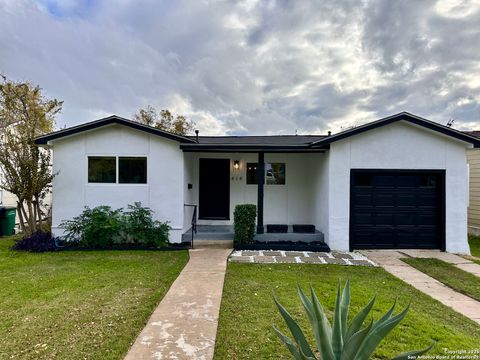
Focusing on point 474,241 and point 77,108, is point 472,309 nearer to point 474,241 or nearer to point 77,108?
point 474,241

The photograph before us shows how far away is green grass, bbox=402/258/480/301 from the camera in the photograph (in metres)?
5.36

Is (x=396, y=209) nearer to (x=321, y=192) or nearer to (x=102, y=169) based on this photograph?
(x=321, y=192)

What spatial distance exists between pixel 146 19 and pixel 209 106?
6505 mm

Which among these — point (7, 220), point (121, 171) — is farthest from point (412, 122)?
point (7, 220)

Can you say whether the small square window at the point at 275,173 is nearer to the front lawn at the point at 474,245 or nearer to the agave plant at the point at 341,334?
the front lawn at the point at 474,245

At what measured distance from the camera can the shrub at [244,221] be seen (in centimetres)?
835

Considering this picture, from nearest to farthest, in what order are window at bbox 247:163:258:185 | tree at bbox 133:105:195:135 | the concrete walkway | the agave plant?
the agave plant
the concrete walkway
window at bbox 247:163:258:185
tree at bbox 133:105:195:135

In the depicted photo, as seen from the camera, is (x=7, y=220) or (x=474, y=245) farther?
(x=7, y=220)

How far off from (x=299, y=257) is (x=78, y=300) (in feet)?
16.3

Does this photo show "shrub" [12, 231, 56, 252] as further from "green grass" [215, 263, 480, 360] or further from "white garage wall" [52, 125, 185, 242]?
"green grass" [215, 263, 480, 360]

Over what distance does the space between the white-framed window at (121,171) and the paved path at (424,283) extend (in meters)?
6.85

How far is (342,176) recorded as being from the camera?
27.6ft

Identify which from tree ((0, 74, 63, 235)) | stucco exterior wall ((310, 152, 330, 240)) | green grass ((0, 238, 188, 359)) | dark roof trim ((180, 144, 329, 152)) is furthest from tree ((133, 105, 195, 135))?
green grass ((0, 238, 188, 359))

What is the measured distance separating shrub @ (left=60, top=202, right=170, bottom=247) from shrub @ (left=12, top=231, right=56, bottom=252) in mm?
440
